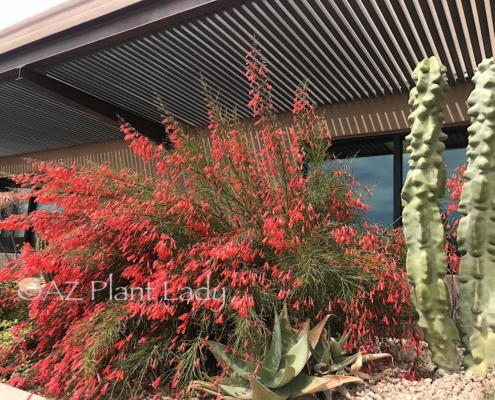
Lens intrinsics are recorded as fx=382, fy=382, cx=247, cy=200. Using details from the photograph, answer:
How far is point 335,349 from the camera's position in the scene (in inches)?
101

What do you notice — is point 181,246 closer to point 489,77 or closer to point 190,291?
point 190,291

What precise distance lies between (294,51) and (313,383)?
359 centimetres

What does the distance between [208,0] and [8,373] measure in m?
3.68

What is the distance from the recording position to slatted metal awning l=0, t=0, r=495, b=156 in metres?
3.68

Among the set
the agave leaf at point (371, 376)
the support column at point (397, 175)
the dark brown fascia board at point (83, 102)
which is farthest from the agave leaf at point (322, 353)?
the dark brown fascia board at point (83, 102)

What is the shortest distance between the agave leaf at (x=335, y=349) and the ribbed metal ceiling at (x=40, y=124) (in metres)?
5.78

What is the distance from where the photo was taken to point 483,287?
2.48m

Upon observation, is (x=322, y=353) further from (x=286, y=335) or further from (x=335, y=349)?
(x=286, y=335)

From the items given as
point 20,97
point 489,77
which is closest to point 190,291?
point 489,77

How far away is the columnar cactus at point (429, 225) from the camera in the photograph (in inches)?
97.4

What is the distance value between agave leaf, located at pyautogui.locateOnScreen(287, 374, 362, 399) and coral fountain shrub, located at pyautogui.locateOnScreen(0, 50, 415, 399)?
34 centimetres

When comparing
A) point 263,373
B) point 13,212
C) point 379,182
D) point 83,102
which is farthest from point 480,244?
point 13,212

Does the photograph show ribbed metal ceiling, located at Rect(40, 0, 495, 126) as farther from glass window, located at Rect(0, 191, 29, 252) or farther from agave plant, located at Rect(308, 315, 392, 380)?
glass window, located at Rect(0, 191, 29, 252)

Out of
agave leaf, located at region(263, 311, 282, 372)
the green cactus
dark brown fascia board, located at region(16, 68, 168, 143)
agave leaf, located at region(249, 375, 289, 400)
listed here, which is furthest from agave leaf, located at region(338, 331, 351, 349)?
dark brown fascia board, located at region(16, 68, 168, 143)
